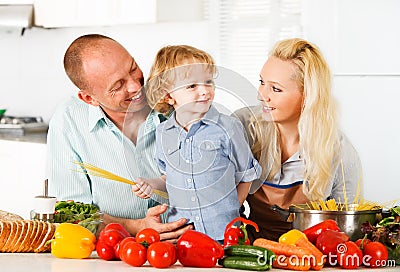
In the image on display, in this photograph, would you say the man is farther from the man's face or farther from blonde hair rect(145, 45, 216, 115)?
blonde hair rect(145, 45, 216, 115)

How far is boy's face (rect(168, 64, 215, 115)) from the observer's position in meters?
2.09

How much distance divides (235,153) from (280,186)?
0.33 meters

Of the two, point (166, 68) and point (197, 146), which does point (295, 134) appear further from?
point (166, 68)

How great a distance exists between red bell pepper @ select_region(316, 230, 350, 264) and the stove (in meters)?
3.07

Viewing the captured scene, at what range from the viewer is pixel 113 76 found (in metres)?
2.51

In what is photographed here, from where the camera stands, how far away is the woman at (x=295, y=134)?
92.9 inches

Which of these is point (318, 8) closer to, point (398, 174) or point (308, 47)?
point (398, 174)

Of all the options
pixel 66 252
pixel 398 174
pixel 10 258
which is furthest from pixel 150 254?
pixel 398 174

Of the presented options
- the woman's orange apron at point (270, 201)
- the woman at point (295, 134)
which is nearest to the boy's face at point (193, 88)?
the woman at point (295, 134)

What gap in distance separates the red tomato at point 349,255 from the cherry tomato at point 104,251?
0.57 m

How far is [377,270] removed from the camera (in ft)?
5.96

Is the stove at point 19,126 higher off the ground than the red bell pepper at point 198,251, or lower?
lower

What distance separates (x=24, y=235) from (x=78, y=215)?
17 cm

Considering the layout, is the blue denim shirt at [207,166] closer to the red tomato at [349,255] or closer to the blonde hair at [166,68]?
the blonde hair at [166,68]
